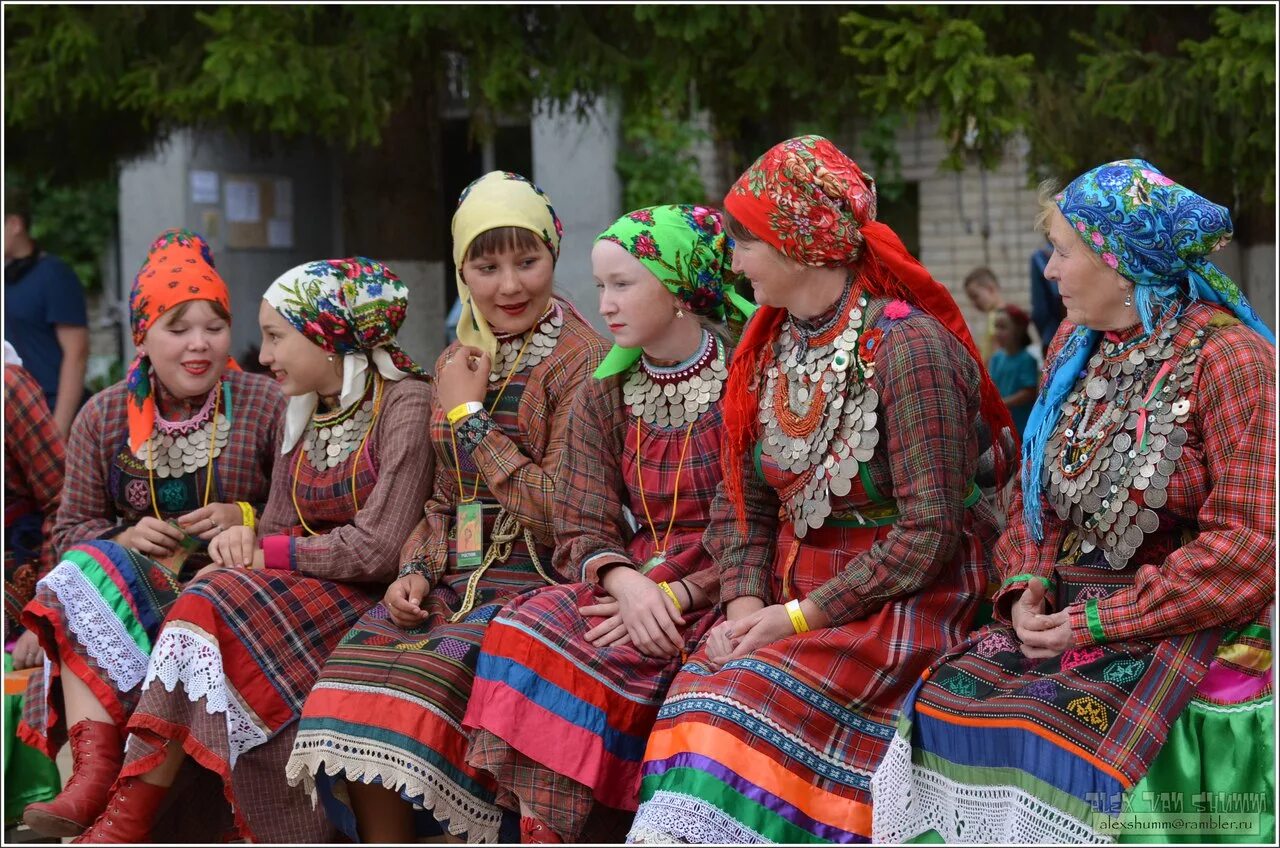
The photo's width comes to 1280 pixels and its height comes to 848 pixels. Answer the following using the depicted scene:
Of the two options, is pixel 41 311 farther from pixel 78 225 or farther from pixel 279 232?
pixel 78 225

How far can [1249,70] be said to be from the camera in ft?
17.8

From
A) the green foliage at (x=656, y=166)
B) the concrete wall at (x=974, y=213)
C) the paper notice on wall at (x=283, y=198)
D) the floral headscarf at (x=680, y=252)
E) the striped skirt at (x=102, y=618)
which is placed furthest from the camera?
the concrete wall at (x=974, y=213)

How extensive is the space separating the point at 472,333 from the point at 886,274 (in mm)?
1206

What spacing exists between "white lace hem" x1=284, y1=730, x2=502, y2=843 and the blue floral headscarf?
1.81 metres

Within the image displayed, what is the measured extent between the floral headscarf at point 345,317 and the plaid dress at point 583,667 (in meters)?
0.79

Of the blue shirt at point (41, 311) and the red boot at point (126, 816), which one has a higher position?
the blue shirt at point (41, 311)

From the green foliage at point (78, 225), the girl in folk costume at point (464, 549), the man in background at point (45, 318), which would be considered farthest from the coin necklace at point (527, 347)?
the green foliage at point (78, 225)

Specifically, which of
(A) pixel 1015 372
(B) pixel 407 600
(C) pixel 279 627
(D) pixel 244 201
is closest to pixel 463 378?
(B) pixel 407 600

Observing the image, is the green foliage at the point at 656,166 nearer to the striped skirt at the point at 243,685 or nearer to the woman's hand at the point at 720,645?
the striped skirt at the point at 243,685

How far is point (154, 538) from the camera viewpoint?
403 cm

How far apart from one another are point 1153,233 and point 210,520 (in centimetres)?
256

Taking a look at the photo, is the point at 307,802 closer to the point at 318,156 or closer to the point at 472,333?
the point at 472,333

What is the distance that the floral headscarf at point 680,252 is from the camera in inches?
136

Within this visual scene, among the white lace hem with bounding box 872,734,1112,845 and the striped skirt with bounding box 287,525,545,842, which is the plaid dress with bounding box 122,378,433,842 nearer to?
the striped skirt with bounding box 287,525,545,842
